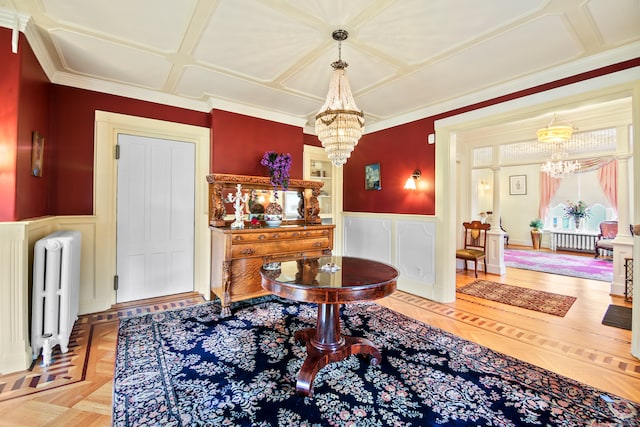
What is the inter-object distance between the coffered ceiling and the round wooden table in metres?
1.96

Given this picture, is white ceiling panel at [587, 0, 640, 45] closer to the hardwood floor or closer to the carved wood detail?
the hardwood floor

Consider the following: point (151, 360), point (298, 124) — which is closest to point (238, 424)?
point (151, 360)

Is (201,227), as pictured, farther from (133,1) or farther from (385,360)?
(385,360)

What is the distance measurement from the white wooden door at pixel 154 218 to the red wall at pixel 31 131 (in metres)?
0.65

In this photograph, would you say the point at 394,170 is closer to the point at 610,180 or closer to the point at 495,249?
the point at 495,249

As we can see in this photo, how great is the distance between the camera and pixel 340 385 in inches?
77.0

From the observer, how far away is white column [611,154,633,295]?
4.07m

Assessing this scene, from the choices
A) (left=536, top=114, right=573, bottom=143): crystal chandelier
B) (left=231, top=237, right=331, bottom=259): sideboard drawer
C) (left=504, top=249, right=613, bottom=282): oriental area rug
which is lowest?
(left=504, top=249, right=613, bottom=282): oriental area rug

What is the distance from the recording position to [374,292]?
192 cm

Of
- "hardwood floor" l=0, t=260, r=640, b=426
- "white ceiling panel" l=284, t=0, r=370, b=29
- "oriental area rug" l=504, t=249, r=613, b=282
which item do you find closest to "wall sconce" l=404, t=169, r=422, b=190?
"hardwood floor" l=0, t=260, r=640, b=426

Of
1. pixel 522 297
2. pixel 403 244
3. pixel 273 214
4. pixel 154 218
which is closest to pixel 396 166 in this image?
pixel 403 244

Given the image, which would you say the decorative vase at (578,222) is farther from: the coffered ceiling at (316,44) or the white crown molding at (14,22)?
the white crown molding at (14,22)

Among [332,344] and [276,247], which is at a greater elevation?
[276,247]

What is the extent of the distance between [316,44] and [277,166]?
1837 mm
